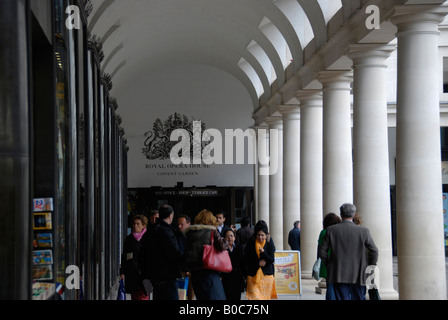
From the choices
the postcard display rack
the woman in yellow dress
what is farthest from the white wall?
the postcard display rack

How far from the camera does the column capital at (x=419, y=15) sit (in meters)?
11.3

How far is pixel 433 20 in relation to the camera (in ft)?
37.5

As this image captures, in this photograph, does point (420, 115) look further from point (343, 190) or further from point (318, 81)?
point (318, 81)

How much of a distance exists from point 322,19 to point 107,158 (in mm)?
6177

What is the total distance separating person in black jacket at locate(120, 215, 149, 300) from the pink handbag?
1.05m

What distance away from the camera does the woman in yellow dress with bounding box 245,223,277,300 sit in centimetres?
1127

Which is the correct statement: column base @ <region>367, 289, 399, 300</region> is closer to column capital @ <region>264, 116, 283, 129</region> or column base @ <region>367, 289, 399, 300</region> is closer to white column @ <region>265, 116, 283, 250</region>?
white column @ <region>265, 116, 283, 250</region>

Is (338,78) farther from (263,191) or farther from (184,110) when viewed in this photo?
(184,110)

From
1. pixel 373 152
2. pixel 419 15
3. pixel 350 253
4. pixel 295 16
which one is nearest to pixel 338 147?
pixel 373 152

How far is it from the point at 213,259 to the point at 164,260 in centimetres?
60

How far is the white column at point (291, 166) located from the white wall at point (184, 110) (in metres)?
13.0

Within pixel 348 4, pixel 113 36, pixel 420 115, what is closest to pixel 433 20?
pixel 420 115

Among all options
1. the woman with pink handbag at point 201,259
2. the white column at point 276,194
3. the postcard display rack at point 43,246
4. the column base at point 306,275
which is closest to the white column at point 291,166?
the white column at point 276,194

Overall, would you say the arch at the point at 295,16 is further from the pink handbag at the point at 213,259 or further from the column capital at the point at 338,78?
the pink handbag at the point at 213,259
